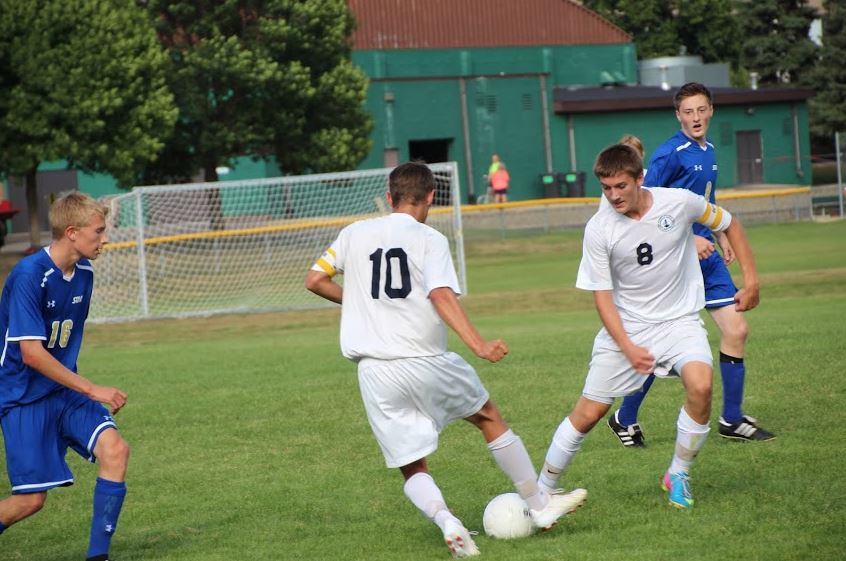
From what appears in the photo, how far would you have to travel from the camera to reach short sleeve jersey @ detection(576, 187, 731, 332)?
21.9 ft

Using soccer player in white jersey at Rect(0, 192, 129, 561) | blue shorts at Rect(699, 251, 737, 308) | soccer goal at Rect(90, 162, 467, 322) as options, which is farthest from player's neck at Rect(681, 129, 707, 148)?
soccer goal at Rect(90, 162, 467, 322)

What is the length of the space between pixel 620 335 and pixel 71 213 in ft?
9.34

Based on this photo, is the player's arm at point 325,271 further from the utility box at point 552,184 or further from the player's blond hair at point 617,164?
the utility box at point 552,184

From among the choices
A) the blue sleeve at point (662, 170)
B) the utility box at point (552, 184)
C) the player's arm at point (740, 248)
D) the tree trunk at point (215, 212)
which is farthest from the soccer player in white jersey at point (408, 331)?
the utility box at point (552, 184)

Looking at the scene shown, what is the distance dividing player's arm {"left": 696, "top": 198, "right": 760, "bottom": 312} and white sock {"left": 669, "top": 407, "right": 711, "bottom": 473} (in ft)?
2.72

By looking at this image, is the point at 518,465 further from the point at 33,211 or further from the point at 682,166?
the point at 33,211

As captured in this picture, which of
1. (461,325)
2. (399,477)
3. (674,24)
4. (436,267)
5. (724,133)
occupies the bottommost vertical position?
(399,477)

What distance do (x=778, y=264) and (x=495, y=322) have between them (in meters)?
8.86

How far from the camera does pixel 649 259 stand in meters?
6.72

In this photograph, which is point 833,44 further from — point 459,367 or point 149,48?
point 459,367

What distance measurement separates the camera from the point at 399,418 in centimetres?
603

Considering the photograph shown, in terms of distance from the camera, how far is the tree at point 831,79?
60.8 metres

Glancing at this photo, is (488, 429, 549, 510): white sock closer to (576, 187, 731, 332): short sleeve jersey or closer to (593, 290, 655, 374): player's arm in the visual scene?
(593, 290, 655, 374): player's arm

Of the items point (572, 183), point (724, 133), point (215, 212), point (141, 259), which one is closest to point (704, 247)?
point (141, 259)
